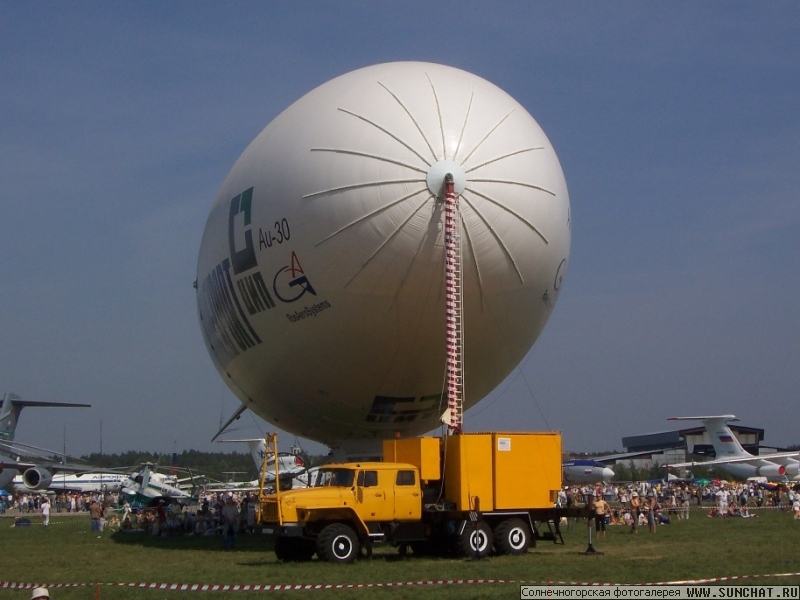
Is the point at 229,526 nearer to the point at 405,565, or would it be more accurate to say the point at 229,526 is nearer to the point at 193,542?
the point at 193,542

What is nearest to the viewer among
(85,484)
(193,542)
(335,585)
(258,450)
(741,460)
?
(335,585)

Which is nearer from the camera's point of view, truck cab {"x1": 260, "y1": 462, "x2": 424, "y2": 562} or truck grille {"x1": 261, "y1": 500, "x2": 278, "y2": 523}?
truck cab {"x1": 260, "y1": 462, "x2": 424, "y2": 562}

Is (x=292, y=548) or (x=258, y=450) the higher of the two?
(x=258, y=450)

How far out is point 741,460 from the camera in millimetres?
67438

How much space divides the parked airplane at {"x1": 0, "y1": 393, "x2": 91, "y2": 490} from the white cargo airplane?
40.4m

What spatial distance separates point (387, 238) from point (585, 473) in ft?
165

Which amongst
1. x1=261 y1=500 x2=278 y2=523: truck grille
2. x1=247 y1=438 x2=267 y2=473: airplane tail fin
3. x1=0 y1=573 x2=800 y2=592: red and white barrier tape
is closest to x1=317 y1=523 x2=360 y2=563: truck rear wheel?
x1=261 y1=500 x2=278 y2=523: truck grille

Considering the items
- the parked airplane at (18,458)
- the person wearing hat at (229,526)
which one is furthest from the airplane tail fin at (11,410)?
the person wearing hat at (229,526)

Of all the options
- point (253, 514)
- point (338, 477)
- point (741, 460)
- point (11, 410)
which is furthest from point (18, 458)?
point (741, 460)

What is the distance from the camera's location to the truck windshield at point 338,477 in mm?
16688

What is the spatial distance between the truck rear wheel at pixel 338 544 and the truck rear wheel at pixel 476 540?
1.84m

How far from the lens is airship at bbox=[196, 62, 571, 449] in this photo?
641 inches

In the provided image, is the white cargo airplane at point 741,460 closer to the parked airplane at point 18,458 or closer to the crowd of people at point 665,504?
the crowd of people at point 665,504

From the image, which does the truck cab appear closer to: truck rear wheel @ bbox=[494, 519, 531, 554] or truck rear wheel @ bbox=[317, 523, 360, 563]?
truck rear wheel @ bbox=[317, 523, 360, 563]
